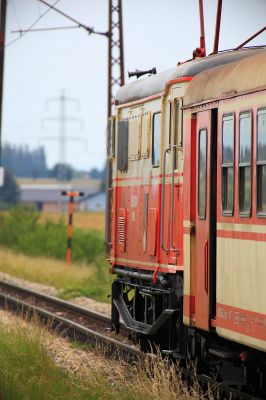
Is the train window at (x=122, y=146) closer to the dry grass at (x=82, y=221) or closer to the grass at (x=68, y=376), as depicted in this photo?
the grass at (x=68, y=376)

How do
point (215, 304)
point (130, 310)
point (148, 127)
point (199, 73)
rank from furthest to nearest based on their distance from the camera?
1. point (130, 310)
2. point (148, 127)
3. point (199, 73)
4. point (215, 304)

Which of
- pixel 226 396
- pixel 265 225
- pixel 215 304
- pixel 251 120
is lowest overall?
pixel 226 396

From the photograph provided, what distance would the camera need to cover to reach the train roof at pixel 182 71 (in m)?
13.7

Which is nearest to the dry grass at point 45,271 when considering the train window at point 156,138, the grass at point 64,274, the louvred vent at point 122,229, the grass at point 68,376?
the grass at point 64,274

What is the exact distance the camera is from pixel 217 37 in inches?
553

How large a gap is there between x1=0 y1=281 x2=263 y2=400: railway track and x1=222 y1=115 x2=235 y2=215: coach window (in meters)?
1.87

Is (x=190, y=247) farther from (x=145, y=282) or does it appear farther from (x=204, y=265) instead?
(x=145, y=282)

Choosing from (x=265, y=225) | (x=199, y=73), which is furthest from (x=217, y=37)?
(x=265, y=225)

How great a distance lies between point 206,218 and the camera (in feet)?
40.8

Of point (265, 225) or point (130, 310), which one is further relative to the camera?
point (130, 310)

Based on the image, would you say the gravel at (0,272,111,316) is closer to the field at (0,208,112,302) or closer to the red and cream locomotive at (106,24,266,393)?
the field at (0,208,112,302)

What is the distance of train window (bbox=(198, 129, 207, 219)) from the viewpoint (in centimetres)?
1251

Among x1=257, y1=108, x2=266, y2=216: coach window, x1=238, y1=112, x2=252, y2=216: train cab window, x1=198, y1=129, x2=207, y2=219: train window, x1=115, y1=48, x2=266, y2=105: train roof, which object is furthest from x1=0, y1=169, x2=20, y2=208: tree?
x1=257, y1=108, x2=266, y2=216: coach window

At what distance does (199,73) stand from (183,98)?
38 centimetres
